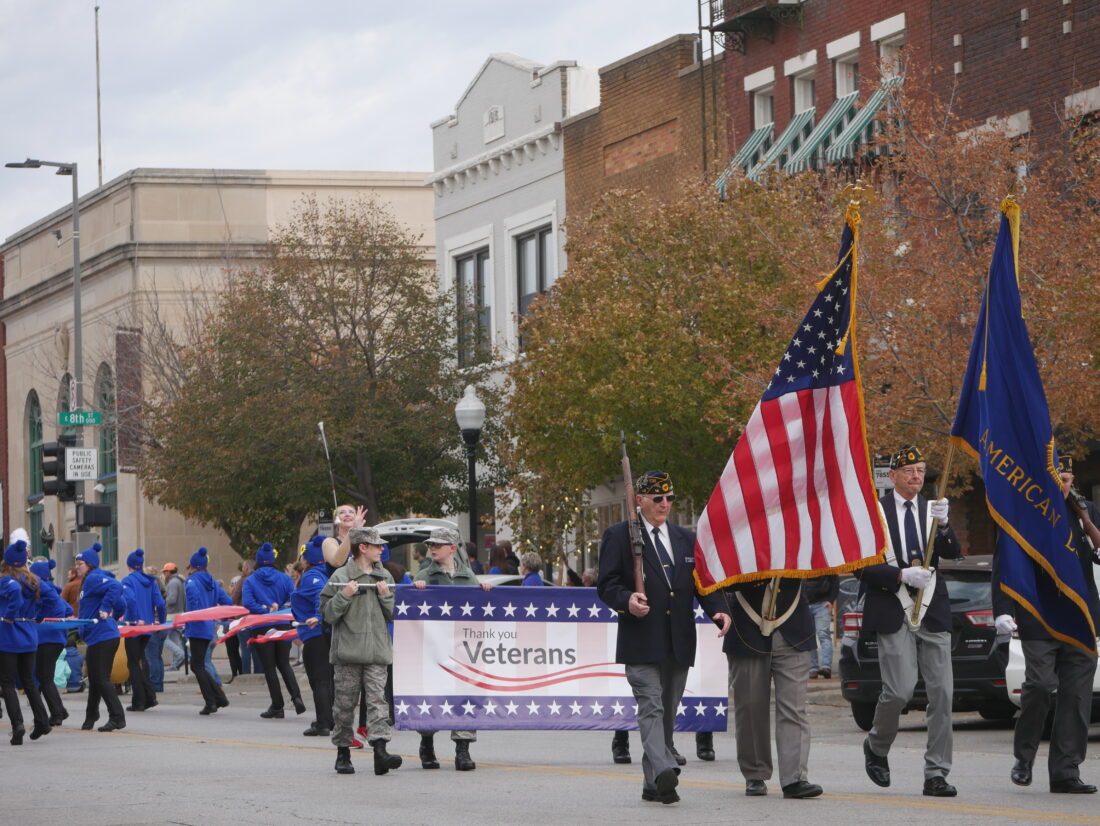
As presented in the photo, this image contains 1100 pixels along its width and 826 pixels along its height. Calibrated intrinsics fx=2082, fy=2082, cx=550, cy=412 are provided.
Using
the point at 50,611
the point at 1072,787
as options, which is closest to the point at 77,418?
the point at 50,611

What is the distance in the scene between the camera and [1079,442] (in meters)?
26.5

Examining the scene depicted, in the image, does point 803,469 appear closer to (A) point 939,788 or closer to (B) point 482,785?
(A) point 939,788

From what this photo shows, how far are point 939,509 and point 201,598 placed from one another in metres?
13.3

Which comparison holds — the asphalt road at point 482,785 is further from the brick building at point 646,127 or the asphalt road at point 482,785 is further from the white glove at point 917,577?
the brick building at point 646,127

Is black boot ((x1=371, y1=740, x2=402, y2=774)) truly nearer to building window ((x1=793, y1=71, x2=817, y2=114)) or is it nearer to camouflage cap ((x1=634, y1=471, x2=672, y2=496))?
camouflage cap ((x1=634, y1=471, x2=672, y2=496))

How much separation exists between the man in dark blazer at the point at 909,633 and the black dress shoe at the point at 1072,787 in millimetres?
614

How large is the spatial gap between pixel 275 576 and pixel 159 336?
28468mm

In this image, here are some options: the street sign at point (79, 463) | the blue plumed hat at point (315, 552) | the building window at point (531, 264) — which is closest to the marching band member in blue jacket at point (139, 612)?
the blue plumed hat at point (315, 552)

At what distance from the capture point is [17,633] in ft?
63.1

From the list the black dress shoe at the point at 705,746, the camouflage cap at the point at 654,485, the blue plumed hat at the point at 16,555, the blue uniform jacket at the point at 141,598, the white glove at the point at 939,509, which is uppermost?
the camouflage cap at the point at 654,485

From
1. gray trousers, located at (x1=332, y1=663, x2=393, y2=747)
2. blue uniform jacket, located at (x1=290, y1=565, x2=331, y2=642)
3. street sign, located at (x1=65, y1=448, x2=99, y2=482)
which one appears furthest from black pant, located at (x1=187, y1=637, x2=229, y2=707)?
street sign, located at (x1=65, y1=448, x2=99, y2=482)

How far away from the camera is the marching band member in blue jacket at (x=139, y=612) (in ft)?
74.5

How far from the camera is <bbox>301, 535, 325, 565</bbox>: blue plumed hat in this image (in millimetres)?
20031

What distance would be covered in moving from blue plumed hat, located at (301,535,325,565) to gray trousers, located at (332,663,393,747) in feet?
17.9
